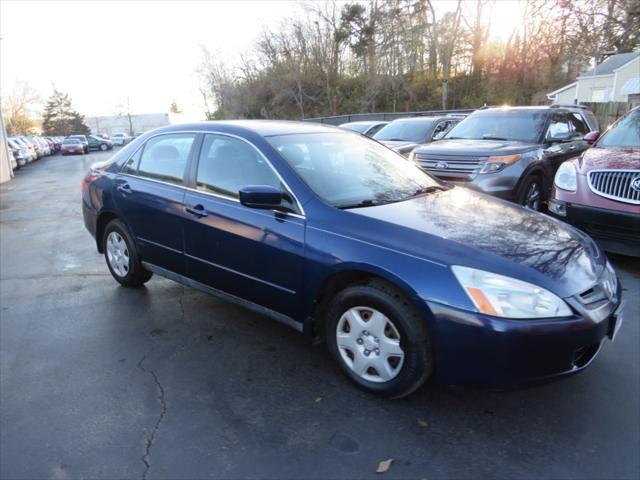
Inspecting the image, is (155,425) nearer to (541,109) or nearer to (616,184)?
(616,184)

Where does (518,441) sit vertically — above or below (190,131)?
below

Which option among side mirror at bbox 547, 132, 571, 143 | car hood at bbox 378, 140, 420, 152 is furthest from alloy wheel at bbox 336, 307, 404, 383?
car hood at bbox 378, 140, 420, 152

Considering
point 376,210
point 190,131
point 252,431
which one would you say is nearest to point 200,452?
point 252,431

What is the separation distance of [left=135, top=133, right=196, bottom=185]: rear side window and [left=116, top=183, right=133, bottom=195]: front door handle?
0.17 meters

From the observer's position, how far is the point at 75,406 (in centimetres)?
294

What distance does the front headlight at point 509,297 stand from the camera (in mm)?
2422

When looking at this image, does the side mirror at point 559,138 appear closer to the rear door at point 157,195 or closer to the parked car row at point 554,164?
the parked car row at point 554,164

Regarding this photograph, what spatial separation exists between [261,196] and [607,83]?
3840cm

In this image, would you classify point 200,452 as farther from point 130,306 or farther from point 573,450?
point 130,306

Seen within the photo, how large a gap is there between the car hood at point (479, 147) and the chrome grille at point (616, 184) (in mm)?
1649

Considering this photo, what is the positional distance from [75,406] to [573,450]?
2878 millimetres

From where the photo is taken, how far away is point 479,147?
23.1 ft

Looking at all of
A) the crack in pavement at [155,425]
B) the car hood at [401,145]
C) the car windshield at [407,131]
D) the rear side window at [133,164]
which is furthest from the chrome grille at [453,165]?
the crack in pavement at [155,425]

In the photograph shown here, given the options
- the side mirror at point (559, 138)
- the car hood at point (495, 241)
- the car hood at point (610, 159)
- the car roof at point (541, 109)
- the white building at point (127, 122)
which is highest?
the white building at point (127, 122)
